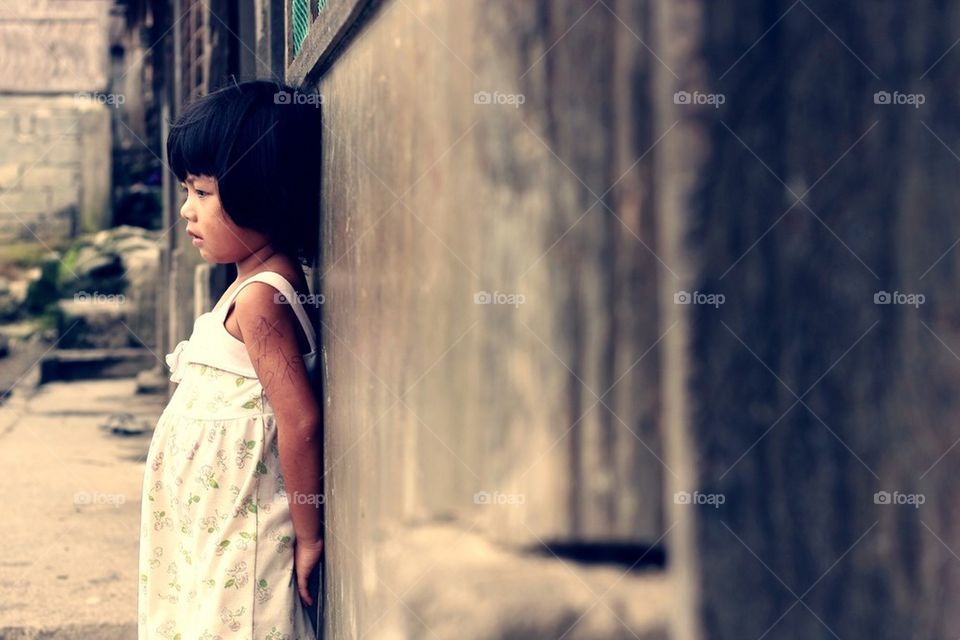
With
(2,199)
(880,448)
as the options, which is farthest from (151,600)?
(2,199)

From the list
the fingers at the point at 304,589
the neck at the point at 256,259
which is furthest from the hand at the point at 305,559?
the neck at the point at 256,259

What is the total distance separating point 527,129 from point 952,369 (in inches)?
15.4

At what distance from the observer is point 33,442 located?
6230mm

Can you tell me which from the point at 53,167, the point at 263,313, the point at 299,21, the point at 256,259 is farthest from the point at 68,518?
the point at 53,167

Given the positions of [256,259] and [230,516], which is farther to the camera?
[256,259]

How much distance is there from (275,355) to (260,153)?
38cm

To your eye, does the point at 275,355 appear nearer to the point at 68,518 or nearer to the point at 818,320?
the point at 818,320

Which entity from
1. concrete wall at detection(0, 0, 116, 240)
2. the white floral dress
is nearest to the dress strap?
the white floral dress

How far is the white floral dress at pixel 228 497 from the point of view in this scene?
1968 mm

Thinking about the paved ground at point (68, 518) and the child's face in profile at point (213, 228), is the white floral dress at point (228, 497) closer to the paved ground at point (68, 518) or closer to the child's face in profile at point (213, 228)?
the child's face in profile at point (213, 228)

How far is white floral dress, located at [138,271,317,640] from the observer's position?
1.97 metres

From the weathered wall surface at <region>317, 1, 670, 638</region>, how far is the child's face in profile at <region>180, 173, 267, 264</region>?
94 cm

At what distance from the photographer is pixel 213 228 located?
211 cm

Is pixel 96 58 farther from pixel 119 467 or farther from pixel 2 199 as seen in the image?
pixel 119 467
